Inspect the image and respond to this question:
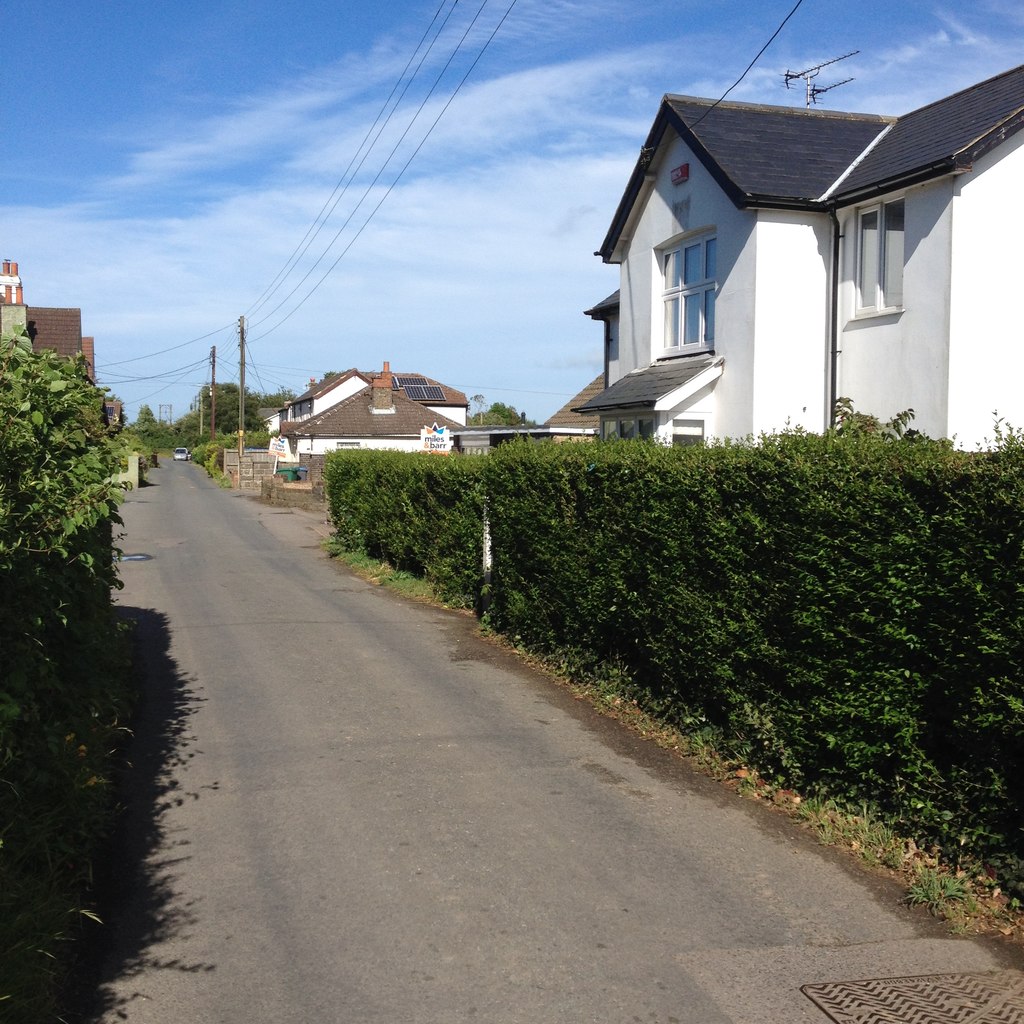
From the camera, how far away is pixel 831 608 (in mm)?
6426

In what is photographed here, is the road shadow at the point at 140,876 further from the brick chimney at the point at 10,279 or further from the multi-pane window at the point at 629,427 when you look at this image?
the brick chimney at the point at 10,279

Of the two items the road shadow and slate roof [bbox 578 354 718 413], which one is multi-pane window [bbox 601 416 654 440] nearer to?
slate roof [bbox 578 354 718 413]

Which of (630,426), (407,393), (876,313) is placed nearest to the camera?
(876,313)

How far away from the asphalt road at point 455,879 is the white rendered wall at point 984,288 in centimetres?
667

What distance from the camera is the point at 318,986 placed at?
14.7 ft

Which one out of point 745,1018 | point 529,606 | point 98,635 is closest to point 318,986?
point 745,1018

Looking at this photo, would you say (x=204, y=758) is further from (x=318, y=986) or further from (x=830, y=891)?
(x=830, y=891)

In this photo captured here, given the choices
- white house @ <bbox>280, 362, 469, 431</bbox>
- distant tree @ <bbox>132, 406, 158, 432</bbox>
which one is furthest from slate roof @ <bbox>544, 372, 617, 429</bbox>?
distant tree @ <bbox>132, 406, 158, 432</bbox>

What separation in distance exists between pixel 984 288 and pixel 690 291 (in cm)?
504

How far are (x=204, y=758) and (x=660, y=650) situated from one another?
370cm

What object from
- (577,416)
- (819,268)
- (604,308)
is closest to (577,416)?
(577,416)

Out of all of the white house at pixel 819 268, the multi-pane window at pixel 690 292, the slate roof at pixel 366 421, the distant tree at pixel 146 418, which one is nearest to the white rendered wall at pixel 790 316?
the white house at pixel 819 268

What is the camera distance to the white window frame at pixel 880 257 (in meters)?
13.8

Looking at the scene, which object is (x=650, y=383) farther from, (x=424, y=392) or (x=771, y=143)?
(x=424, y=392)
